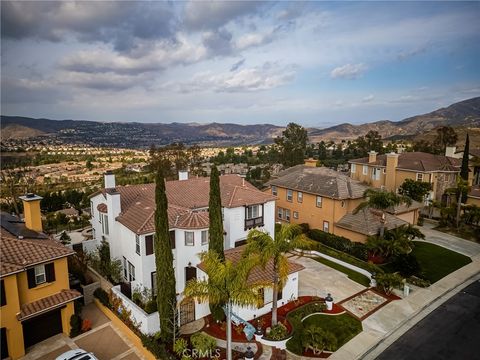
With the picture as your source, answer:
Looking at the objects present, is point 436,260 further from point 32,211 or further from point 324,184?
point 32,211

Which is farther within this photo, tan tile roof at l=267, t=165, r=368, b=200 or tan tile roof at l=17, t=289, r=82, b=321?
tan tile roof at l=267, t=165, r=368, b=200

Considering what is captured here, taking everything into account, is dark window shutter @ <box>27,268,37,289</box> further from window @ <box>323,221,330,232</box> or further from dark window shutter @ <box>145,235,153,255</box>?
window @ <box>323,221,330,232</box>

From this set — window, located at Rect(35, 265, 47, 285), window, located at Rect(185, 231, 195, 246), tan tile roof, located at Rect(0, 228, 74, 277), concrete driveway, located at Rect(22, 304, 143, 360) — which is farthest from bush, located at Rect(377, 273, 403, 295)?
window, located at Rect(35, 265, 47, 285)

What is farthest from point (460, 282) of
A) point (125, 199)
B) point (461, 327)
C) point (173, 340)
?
point (125, 199)

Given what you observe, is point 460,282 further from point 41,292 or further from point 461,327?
point 41,292

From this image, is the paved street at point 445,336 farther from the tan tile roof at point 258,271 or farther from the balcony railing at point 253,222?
the balcony railing at point 253,222

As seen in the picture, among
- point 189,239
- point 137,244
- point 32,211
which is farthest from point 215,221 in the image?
point 32,211

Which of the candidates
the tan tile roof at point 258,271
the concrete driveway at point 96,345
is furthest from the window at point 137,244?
the concrete driveway at point 96,345
